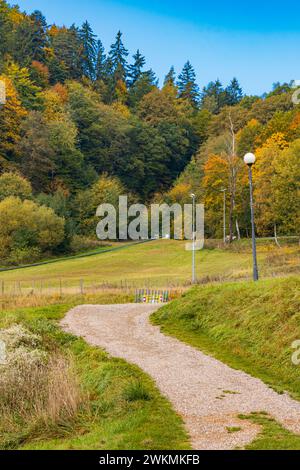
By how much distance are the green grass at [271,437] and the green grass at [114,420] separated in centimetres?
127

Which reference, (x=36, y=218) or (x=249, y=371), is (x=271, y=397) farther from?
(x=36, y=218)

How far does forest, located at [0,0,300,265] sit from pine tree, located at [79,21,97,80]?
0.35 meters

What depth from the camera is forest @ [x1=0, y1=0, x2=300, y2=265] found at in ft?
195

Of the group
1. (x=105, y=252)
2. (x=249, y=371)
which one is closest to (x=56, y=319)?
(x=249, y=371)

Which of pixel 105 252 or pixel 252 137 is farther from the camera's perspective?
pixel 252 137

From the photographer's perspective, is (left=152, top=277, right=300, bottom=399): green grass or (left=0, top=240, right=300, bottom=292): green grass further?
(left=0, top=240, right=300, bottom=292): green grass

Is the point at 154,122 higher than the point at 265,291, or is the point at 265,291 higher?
the point at 154,122

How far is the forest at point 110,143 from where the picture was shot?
195 ft

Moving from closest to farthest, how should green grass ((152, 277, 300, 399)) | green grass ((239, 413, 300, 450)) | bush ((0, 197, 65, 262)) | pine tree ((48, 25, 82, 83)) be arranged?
green grass ((239, 413, 300, 450)) → green grass ((152, 277, 300, 399)) → bush ((0, 197, 65, 262)) → pine tree ((48, 25, 82, 83))

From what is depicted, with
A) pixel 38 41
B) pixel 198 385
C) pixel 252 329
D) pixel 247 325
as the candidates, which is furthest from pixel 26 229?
pixel 38 41

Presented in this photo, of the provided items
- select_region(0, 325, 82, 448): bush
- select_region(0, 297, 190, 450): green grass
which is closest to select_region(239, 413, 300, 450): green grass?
select_region(0, 297, 190, 450): green grass

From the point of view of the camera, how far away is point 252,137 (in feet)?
240

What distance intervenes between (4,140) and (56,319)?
65837mm

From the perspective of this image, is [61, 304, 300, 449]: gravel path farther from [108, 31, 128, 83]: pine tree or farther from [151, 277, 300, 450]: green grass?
[108, 31, 128, 83]: pine tree
